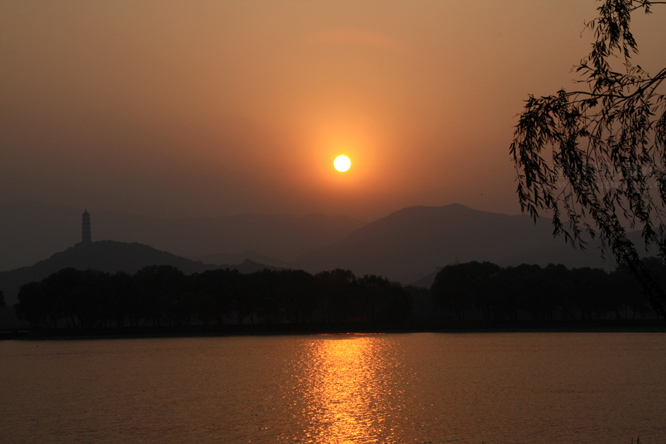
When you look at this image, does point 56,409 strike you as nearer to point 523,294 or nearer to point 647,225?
point 647,225

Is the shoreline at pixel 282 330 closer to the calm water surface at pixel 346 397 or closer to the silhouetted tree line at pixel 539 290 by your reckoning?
the silhouetted tree line at pixel 539 290

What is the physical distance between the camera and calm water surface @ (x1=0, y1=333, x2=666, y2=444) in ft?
139

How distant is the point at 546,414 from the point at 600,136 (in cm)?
3128

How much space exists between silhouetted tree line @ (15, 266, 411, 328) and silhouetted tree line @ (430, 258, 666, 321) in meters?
15.2

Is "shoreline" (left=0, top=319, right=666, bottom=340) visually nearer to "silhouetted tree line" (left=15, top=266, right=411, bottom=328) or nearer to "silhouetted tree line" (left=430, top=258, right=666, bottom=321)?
"silhouetted tree line" (left=15, top=266, right=411, bottom=328)

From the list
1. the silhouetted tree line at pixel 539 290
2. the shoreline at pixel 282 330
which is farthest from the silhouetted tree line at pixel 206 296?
the silhouetted tree line at pixel 539 290

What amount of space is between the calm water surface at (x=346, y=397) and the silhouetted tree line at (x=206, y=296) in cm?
6137

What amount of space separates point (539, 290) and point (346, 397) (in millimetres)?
107788

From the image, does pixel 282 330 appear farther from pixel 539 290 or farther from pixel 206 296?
pixel 539 290

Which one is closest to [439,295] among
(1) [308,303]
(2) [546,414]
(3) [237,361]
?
(1) [308,303]

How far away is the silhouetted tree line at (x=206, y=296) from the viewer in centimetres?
16875

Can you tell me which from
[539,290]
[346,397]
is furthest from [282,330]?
[346,397]

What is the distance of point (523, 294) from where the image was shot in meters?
160

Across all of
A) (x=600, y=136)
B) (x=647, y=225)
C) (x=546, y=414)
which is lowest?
(x=546, y=414)
